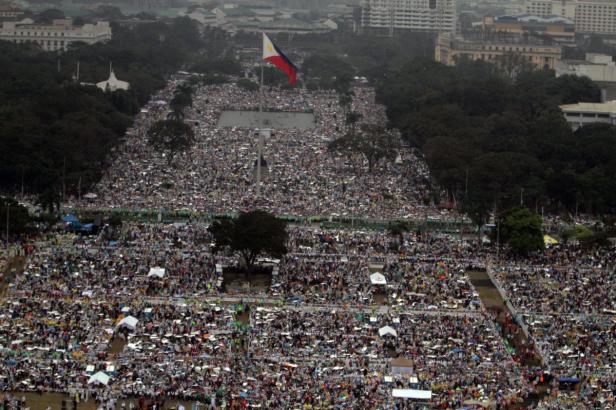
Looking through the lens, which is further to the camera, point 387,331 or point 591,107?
point 591,107

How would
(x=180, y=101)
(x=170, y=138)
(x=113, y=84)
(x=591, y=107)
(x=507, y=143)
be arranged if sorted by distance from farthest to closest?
(x=113, y=84), (x=180, y=101), (x=591, y=107), (x=170, y=138), (x=507, y=143)

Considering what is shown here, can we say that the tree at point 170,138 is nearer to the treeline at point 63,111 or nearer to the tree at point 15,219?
the treeline at point 63,111

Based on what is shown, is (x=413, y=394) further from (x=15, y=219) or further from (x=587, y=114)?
(x=587, y=114)

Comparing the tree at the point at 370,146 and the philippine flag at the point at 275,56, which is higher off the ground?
the philippine flag at the point at 275,56

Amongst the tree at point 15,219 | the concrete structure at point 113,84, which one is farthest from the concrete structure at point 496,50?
the tree at point 15,219

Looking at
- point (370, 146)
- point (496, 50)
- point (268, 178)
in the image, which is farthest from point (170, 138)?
point (496, 50)

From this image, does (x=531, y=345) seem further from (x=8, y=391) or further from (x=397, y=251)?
(x=8, y=391)

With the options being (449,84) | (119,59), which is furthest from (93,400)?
(119,59)
